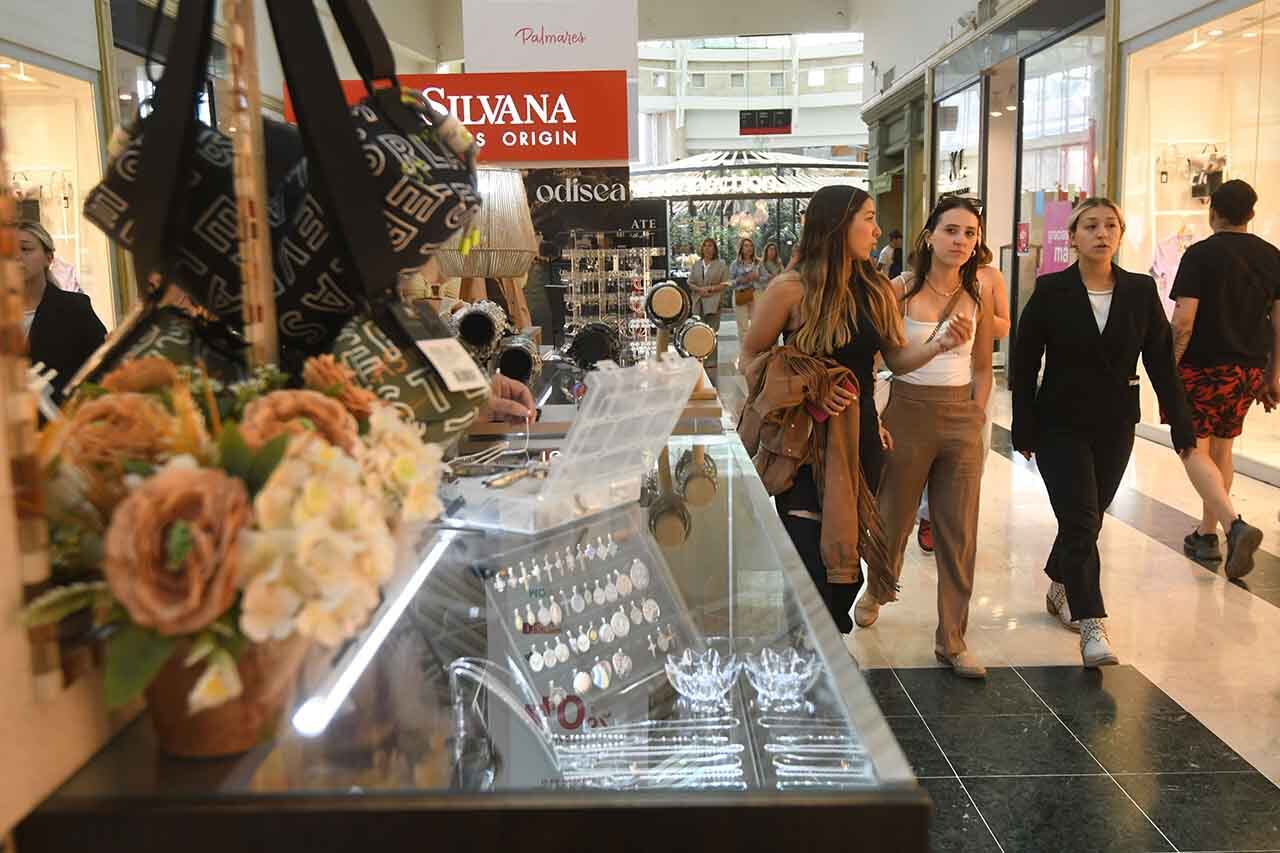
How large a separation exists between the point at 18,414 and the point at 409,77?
11.9 feet

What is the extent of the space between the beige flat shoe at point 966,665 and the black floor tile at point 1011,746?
29 centimetres

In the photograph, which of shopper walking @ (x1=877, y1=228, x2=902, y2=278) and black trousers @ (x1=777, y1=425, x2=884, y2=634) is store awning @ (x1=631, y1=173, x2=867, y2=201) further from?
black trousers @ (x1=777, y1=425, x2=884, y2=634)

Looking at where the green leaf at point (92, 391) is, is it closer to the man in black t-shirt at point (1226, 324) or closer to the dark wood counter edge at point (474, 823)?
the dark wood counter edge at point (474, 823)

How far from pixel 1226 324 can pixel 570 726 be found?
14.9ft

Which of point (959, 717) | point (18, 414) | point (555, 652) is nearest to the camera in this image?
point (18, 414)

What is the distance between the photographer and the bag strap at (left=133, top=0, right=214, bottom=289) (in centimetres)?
112

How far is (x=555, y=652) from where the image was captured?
161 centimetres

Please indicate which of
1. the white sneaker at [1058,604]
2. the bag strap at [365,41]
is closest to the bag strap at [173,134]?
the bag strap at [365,41]

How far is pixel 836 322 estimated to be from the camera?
3332 mm

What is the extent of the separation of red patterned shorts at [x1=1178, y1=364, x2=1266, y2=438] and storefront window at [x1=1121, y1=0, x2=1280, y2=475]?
1.95m

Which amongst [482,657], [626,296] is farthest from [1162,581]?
[482,657]

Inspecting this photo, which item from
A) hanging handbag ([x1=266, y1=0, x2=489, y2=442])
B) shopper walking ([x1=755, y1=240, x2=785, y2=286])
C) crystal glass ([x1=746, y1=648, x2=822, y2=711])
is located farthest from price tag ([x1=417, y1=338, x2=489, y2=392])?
shopper walking ([x1=755, y1=240, x2=785, y2=286])

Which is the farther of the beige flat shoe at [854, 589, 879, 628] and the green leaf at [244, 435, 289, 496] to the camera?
the beige flat shoe at [854, 589, 879, 628]

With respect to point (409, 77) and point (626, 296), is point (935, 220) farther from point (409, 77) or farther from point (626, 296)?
point (409, 77)
